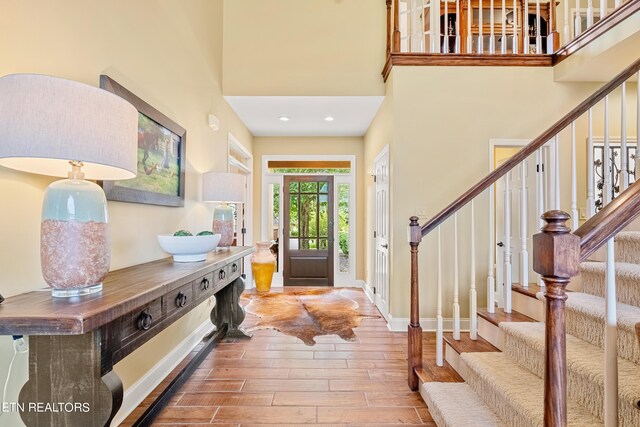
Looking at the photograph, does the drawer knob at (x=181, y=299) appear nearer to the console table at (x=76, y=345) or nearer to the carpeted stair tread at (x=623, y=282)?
the console table at (x=76, y=345)

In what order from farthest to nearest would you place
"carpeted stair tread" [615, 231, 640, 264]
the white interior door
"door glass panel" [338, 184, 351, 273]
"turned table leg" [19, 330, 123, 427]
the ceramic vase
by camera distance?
"door glass panel" [338, 184, 351, 273] → the ceramic vase → the white interior door → "carpeted stair tread" [615, 231, 640, 264] → "turned table leg" [19, 330, 123, 427]

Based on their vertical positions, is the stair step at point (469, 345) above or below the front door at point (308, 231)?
below

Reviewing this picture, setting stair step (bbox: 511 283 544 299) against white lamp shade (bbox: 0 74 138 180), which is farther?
stair step (bbox: 511 283 544 299)

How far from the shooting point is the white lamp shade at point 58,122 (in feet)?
3.38

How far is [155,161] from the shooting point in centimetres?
234

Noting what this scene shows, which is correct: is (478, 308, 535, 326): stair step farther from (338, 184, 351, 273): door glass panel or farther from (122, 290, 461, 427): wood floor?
(338, 184, 351, 273): door glass panel

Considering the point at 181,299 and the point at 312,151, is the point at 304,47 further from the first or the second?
the point at 181,299

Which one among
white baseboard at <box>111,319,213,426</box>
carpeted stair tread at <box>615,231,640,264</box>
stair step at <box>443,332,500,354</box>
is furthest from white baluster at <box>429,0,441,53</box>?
white baseboard at <box>111,319,213,426</box>

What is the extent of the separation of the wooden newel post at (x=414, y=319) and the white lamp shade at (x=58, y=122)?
175 centimetres

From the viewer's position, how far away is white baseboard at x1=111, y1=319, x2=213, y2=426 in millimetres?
1975

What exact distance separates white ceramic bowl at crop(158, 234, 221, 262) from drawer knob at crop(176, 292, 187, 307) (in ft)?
1.22

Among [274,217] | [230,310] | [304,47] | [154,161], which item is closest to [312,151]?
[274,217]

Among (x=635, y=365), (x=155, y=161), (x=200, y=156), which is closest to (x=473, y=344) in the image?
(x=635, y=365)

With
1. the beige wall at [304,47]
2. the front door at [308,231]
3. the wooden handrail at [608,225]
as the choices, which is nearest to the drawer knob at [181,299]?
the wooden handrail at [608,225]
